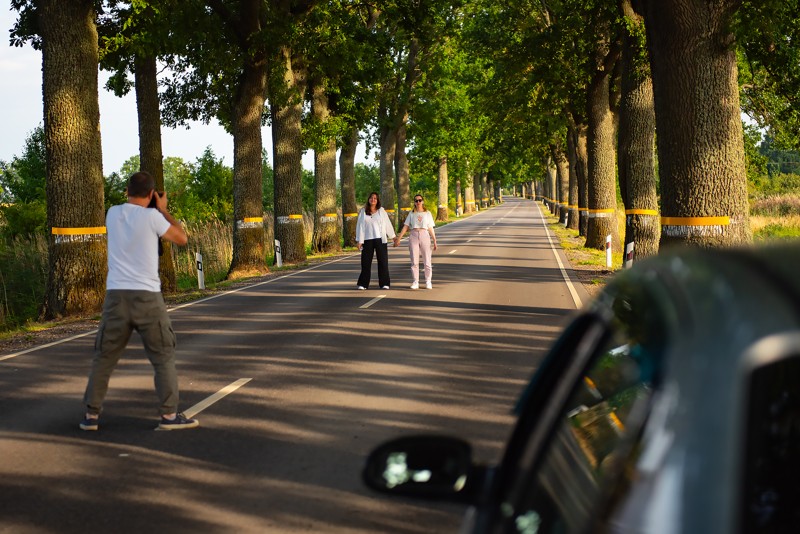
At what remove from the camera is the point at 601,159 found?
3184 cm

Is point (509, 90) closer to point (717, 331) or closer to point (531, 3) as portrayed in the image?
point (531, 3)

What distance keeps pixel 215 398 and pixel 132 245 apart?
6.34 ft

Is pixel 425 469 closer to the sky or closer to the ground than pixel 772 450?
closer to the ground

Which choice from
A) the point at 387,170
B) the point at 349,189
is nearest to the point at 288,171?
the point at 349,189

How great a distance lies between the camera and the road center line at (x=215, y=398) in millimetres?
8922

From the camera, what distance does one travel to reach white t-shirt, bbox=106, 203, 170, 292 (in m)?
8.27

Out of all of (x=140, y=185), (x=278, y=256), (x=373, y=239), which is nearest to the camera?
(x=140, y=185)

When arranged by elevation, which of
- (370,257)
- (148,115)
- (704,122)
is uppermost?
(148,115)

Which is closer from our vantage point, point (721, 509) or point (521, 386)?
point (721, 509)

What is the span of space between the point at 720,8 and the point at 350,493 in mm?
10166

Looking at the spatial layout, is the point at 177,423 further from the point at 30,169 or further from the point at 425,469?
the point at 30,169

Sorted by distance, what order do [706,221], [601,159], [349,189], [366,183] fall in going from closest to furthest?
[706,221]
[601,159]
[349,189]
[366,183]

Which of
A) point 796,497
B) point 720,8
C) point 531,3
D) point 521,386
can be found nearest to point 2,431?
point 521,386

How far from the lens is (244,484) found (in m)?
6.64
